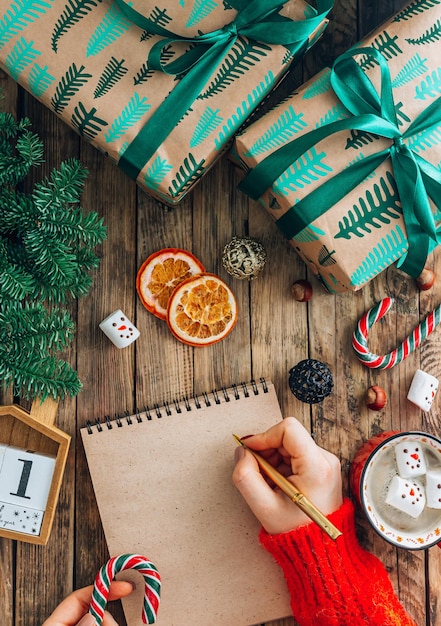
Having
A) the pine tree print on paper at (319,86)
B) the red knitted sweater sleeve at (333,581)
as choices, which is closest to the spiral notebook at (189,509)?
the red knitted sweater sleeve at (333,581)

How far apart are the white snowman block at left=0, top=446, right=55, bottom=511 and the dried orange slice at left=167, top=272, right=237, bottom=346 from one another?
0.46 metres

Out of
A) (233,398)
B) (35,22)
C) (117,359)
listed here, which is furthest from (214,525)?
(35,22)

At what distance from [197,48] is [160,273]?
540mm

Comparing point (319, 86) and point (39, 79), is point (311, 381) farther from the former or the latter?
point (39, 79)

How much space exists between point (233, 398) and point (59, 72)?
2.82ft

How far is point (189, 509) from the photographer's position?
4.95ft

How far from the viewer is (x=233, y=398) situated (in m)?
1.53

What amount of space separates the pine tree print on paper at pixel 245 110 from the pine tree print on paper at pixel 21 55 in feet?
1.37

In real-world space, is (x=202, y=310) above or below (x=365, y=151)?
below

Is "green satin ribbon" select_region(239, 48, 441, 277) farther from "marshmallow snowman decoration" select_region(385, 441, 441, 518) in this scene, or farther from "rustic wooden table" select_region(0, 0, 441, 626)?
"marshmallow snowman decoration" select_region(385, 441, 441, 518)

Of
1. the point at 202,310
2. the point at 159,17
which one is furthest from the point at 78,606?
the point at 159,17

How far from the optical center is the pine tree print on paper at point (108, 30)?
48.4 inches

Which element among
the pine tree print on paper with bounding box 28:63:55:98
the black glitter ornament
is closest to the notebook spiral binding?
the black glitter ornament

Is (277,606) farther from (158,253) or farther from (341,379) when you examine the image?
(158,253)
